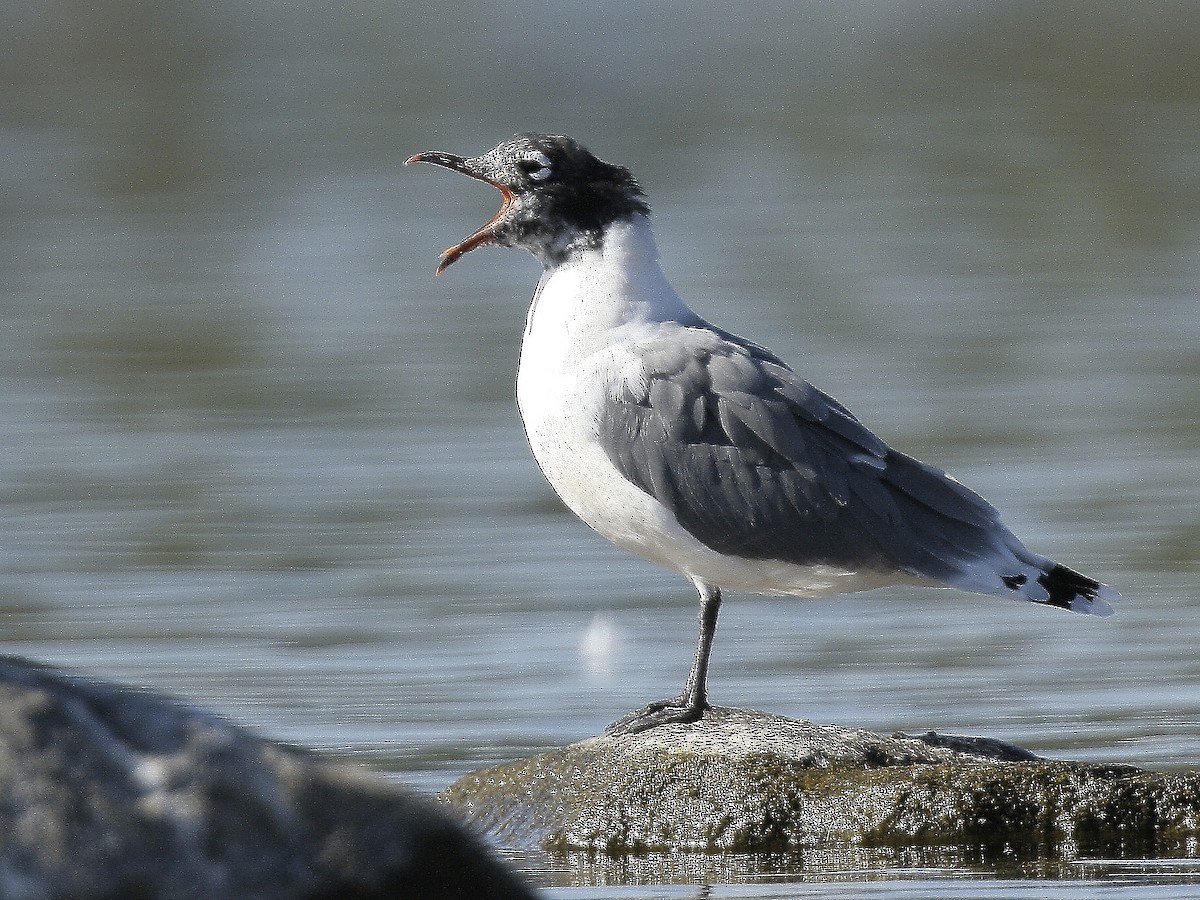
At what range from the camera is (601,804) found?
6.23 meters

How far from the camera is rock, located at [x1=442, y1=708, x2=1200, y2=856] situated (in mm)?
5953

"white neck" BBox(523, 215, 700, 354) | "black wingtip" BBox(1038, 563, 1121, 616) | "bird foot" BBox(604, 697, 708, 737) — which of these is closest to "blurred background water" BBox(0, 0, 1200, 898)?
"black wingtip" BBox(1038, 563, 1121, 616)

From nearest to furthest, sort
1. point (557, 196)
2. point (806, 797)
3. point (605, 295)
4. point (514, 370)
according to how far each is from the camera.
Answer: point (806, 797) < point (605, 295) < point (557, 196) < point (514, 370)

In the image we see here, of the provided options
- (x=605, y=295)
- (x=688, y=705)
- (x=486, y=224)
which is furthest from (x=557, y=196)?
(x=688, y=705)

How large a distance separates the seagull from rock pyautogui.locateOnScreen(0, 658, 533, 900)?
9.76 feet

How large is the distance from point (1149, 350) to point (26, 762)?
11.5 m

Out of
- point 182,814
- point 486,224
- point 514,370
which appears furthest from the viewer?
point 514,370

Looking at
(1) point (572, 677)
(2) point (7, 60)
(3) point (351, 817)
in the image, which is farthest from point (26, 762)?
(2) point (7, 60)

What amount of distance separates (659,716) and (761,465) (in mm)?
740

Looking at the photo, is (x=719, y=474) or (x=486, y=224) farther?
(x=486, y=224)

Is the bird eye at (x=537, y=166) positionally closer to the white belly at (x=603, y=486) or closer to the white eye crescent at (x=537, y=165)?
the white eye crescent at (x=537, y=165)

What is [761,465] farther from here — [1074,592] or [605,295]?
[1074,592]

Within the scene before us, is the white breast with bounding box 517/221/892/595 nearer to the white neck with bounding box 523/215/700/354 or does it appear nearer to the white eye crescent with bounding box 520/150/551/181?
the white neck with bounding box 523/215/700/354

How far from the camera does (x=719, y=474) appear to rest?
6.78 meters
